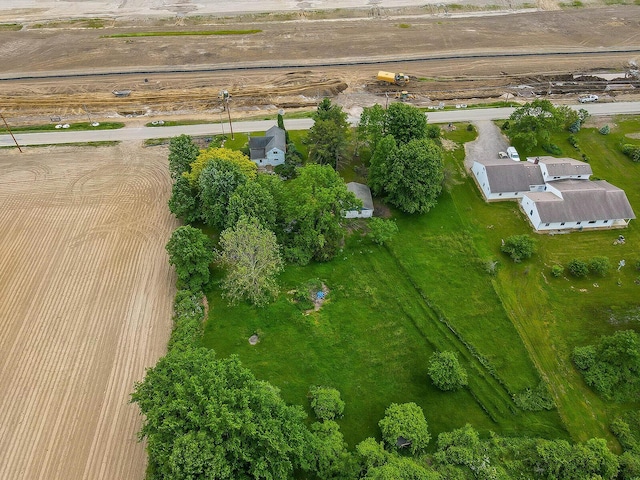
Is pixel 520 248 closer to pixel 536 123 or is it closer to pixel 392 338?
pixel 392 338

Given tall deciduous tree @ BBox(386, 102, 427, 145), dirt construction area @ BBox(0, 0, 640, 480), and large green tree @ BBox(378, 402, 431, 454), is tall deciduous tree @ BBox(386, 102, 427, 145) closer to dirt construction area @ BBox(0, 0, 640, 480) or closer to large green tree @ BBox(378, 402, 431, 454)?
dirt construction area @ BBox(0, 0, 640, 480)

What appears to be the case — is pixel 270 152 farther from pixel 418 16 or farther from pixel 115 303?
pixel 418 16

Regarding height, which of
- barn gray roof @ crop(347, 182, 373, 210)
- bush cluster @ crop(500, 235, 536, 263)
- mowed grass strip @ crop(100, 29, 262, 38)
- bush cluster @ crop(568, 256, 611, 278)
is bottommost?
bush cluster @ crop(568, 256, 611, 278)

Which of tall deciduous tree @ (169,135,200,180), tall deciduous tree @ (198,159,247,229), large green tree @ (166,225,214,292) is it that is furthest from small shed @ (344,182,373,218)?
tall deciduous tree @ (169,135,200,180)

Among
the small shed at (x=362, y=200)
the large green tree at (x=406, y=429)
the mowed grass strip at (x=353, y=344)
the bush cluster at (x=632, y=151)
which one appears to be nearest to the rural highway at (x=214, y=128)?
the bush cluster at (x=632, y=151)

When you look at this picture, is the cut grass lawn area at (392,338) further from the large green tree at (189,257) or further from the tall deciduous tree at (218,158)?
the tall deciduous tree at (218,158)
